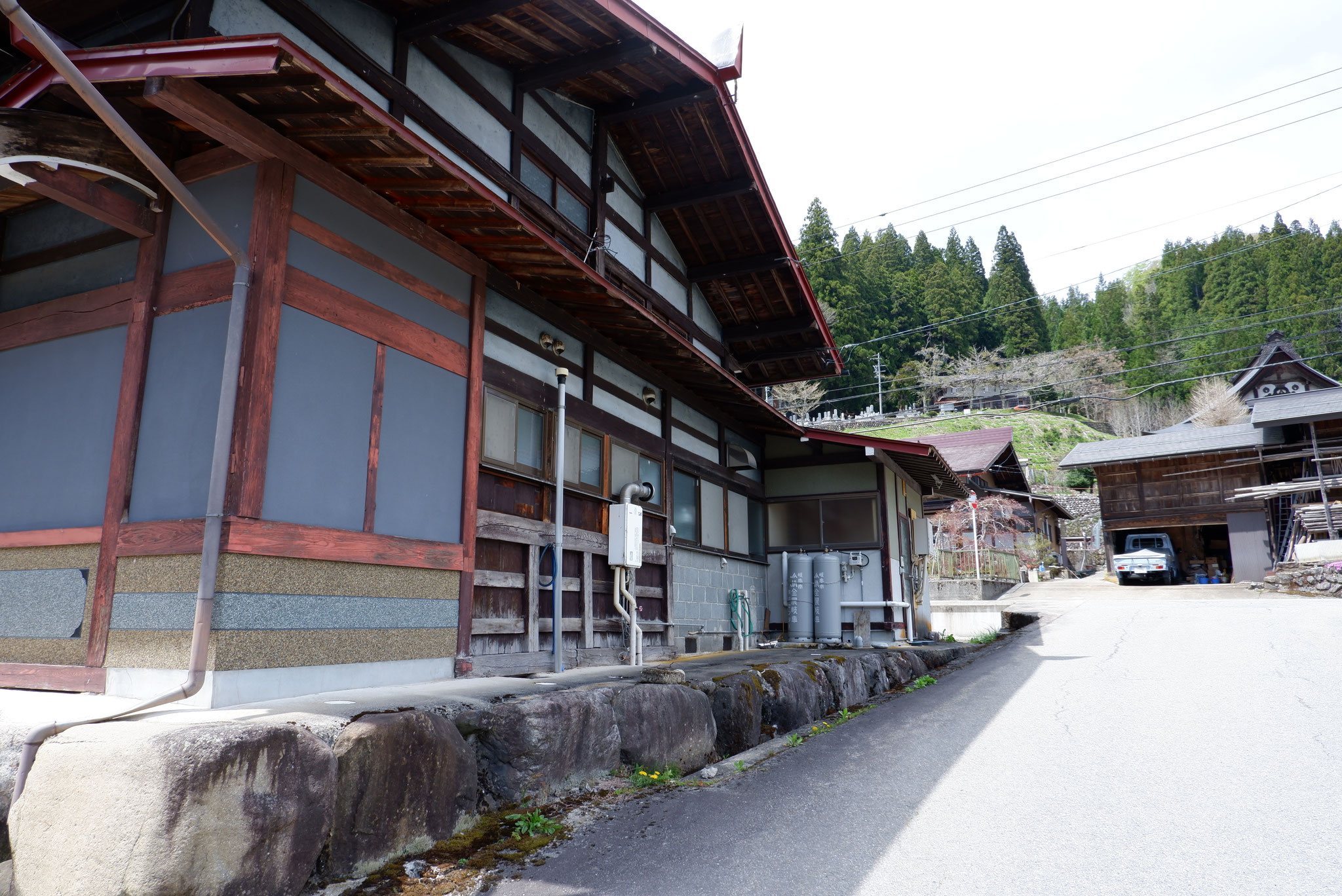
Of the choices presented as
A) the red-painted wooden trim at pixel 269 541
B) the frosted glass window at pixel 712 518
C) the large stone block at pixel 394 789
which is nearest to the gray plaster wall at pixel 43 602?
the red-painted wooden trim at pixel 269 541

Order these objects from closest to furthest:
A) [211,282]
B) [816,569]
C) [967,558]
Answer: [211,282], [816,569], [967,558]

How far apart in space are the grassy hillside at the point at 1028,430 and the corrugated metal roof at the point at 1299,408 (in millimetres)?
20212

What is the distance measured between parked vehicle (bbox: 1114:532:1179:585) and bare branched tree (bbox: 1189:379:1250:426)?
46.7 feet

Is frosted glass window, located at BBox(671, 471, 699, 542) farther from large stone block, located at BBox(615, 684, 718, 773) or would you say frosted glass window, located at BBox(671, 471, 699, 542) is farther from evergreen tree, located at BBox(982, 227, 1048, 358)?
evergreen tree, located at BBox(982, 227, 1048, 358)

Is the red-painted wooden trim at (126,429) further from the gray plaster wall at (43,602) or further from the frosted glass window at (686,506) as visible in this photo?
the frosted glass window at (686,506)

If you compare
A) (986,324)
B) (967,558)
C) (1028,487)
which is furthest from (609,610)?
(986,324)

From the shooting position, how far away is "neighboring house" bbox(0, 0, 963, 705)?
4.31 meters

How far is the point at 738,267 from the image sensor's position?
36.6 feet

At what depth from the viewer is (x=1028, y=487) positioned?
35.2 meters

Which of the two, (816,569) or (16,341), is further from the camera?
(816,569)

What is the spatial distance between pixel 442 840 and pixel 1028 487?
35957 mm

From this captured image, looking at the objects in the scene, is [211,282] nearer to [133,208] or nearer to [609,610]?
[133,208]

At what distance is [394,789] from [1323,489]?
29.6m

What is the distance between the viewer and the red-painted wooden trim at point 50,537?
470 centimetres
